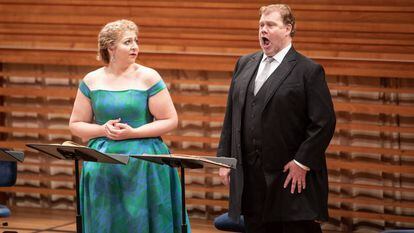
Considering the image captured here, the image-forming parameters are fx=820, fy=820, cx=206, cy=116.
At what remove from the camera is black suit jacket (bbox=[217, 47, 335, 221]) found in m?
4.19

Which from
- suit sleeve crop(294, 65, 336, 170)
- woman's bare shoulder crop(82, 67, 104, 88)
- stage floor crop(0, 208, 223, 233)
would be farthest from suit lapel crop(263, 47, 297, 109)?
stage floor crop(0, 208, 223, 233)

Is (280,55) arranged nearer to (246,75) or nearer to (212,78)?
(246,75)

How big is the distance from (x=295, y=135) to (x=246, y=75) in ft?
1.39

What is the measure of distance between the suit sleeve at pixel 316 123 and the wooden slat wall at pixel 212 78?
8.24ft

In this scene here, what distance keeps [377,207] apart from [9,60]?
11.7ft

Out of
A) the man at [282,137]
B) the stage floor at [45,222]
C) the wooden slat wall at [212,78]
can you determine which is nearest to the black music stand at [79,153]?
the man at [282,137]

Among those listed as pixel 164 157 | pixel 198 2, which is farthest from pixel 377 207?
pixel 164 157

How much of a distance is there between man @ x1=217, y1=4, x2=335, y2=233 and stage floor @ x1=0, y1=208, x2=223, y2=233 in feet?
8.77

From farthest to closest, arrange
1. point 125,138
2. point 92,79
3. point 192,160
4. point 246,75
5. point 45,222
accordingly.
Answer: point 45,222 < point 92,79 < point 125,138 < point 246,75 < point 192,160

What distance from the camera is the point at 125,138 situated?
14.9 ft

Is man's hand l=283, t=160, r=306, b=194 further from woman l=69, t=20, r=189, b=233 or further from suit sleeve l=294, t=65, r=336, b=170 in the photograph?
woman l=69, t=20, r=189, b=233

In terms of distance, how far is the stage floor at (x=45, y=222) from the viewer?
691cm

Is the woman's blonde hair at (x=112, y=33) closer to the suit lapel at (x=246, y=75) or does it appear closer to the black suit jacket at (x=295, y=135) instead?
the suit lapel at (x=246, y=75)

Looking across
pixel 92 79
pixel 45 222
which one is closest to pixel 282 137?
pixel 92 79
